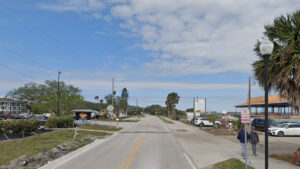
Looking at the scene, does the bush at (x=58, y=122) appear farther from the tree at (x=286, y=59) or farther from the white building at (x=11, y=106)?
the white building at (x=11, y=106)

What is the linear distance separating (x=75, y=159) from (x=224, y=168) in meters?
6.93

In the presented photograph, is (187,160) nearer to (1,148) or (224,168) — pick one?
(224,168)

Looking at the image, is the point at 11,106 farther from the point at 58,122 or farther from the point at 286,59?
the point at 286,59

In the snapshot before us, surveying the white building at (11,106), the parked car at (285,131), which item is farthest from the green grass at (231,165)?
the white building at (11,106)

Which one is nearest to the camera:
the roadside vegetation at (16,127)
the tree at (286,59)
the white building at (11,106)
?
the tree at (286,59)

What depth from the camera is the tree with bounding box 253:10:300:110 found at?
1193cm

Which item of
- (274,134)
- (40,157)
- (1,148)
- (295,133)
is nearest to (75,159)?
(40,157)

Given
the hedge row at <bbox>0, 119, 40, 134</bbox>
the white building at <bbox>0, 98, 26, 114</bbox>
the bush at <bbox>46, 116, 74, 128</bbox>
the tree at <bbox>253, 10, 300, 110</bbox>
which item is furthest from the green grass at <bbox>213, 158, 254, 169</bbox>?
the white building at <bbox>0, 98, 26, 114</bbox>

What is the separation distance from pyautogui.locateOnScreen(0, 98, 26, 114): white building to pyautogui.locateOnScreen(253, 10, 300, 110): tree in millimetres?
98552

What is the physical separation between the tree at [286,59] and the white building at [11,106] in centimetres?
9855

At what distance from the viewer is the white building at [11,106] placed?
9625cm

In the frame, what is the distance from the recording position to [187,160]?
1309 centimetres

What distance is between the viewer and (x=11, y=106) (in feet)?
331

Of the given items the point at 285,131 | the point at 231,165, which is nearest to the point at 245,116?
the point at 231,165
